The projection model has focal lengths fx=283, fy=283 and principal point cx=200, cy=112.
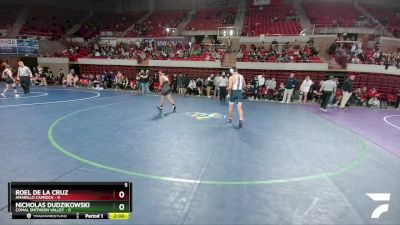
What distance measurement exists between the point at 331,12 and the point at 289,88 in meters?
15.7

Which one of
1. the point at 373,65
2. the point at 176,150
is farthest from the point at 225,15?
the point at 176,150

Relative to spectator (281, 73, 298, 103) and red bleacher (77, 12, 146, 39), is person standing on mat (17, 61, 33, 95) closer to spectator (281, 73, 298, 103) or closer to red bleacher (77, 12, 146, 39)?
spectator (281, 73, 298, 103)

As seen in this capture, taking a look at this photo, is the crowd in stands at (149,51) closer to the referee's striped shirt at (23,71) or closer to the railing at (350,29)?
the railing at (350,29)

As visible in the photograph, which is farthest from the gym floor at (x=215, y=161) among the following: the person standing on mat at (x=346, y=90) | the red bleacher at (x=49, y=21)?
the red bleacher at (x=49, y=21)

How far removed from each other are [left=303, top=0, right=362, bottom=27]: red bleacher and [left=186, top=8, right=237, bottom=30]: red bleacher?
25.1 feet

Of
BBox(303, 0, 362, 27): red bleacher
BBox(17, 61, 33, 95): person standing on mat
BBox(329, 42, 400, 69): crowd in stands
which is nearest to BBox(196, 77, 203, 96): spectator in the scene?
BBox(329, 42, 400, 69): crowd in stands

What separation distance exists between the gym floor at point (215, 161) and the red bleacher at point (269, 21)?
15251 millimetres

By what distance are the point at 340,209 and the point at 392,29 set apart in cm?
2500

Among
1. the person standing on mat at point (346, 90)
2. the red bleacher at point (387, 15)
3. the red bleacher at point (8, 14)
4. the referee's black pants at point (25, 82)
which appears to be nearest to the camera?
the person standing on mat at point (346, 90)

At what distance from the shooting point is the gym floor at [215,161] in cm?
456

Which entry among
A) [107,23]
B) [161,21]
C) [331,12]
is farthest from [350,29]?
[107,23]

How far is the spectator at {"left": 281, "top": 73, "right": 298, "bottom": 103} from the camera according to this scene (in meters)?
15.6

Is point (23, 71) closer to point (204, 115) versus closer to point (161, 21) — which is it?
point (204, 115)

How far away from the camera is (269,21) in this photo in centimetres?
2767
